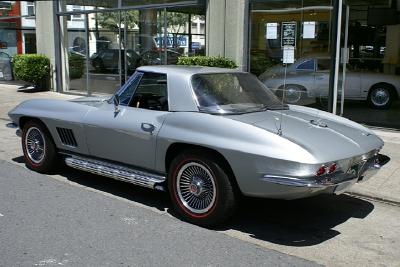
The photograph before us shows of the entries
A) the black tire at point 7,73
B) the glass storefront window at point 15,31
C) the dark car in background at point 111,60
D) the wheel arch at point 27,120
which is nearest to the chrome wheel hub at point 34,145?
the wheel arch at point 27,120

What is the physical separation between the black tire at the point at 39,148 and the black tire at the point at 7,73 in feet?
41.2

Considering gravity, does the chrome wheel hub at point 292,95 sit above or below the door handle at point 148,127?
below

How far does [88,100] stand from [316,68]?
5.96 metres

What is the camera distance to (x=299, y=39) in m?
11.0

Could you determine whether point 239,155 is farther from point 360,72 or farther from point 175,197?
point 360,72

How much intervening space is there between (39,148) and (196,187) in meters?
2.86

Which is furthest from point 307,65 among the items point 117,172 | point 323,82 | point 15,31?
point 15,31

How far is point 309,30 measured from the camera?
10.8 metres

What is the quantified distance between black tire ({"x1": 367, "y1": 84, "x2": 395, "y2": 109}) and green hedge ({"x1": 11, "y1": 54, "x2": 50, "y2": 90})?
416 inches

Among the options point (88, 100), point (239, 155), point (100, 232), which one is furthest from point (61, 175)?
point (239, 155)

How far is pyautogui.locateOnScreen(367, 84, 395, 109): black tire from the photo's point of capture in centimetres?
1033

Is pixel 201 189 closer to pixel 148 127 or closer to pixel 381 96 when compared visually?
pixel 148 127

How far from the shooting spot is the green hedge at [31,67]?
52.0ft

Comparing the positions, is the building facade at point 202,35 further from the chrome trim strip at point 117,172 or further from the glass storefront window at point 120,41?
the chrome trim strip at point 117,172
